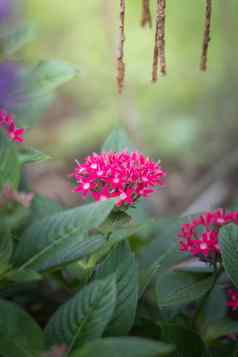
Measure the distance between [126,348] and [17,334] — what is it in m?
0.22

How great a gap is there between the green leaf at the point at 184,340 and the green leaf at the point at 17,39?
0.80m

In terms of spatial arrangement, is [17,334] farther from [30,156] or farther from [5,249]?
[30,156]

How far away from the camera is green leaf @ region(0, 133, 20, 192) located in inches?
41.3

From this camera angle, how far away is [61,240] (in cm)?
102

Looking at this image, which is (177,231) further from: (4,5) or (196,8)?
(196,8)

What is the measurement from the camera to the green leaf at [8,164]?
105 cm

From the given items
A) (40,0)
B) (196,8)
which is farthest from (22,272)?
(40,0)

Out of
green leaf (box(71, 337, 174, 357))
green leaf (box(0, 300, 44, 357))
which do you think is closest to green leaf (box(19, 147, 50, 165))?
green leaf (box(0, 300, 44, 357))

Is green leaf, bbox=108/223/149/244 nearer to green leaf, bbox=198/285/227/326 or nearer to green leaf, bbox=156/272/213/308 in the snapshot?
green leaf, bbox=156/272/213/308

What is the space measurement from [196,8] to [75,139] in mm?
1232

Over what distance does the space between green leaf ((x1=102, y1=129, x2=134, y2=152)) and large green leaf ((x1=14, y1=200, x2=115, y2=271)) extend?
1.29 ft

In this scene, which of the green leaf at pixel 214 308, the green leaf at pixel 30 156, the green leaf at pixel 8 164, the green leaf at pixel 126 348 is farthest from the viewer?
the green leaf at pixel 214 308

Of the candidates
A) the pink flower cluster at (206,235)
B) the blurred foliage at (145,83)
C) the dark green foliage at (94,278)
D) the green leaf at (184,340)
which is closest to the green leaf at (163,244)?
the dark green foliage at (94,278)

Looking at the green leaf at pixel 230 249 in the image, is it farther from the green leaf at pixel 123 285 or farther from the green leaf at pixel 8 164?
the green leaf at pixel 8 164
